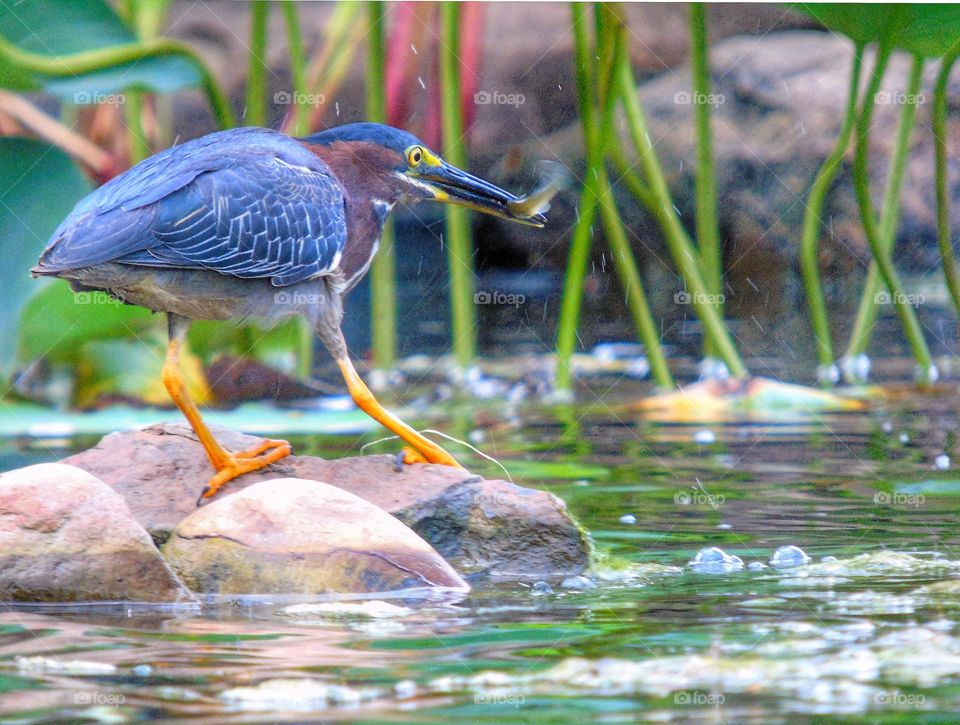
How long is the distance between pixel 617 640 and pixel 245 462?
1885 mm

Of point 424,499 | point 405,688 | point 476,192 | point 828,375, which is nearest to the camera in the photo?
point 405,688

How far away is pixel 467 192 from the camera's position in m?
5.58

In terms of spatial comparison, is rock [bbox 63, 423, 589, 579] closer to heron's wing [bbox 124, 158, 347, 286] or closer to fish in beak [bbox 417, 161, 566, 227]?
heron's wing [bbox 124, 158, 347, 286]

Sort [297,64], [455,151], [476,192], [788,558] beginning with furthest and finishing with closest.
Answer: [297,64]
[455,151]
[476,192]
[788,558]

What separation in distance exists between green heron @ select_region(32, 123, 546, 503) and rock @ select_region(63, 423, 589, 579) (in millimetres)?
136

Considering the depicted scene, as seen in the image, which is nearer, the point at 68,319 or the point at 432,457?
the point at 432,457

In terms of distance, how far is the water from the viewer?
287cm

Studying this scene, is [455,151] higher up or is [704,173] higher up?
[455,151]

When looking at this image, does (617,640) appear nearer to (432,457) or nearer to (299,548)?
(299,548)

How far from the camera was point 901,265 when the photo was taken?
1330 centimetres

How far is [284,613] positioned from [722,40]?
11.0m

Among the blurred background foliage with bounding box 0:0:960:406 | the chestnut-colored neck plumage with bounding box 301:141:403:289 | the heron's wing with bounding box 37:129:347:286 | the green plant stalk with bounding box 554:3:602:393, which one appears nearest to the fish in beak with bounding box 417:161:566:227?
the chestnut-colored neck plumage with bounding box 301:141:403:289

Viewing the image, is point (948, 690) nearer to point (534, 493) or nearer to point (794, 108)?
point (534, 493)

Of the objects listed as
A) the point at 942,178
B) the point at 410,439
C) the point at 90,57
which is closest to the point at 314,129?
the point at 90,57
